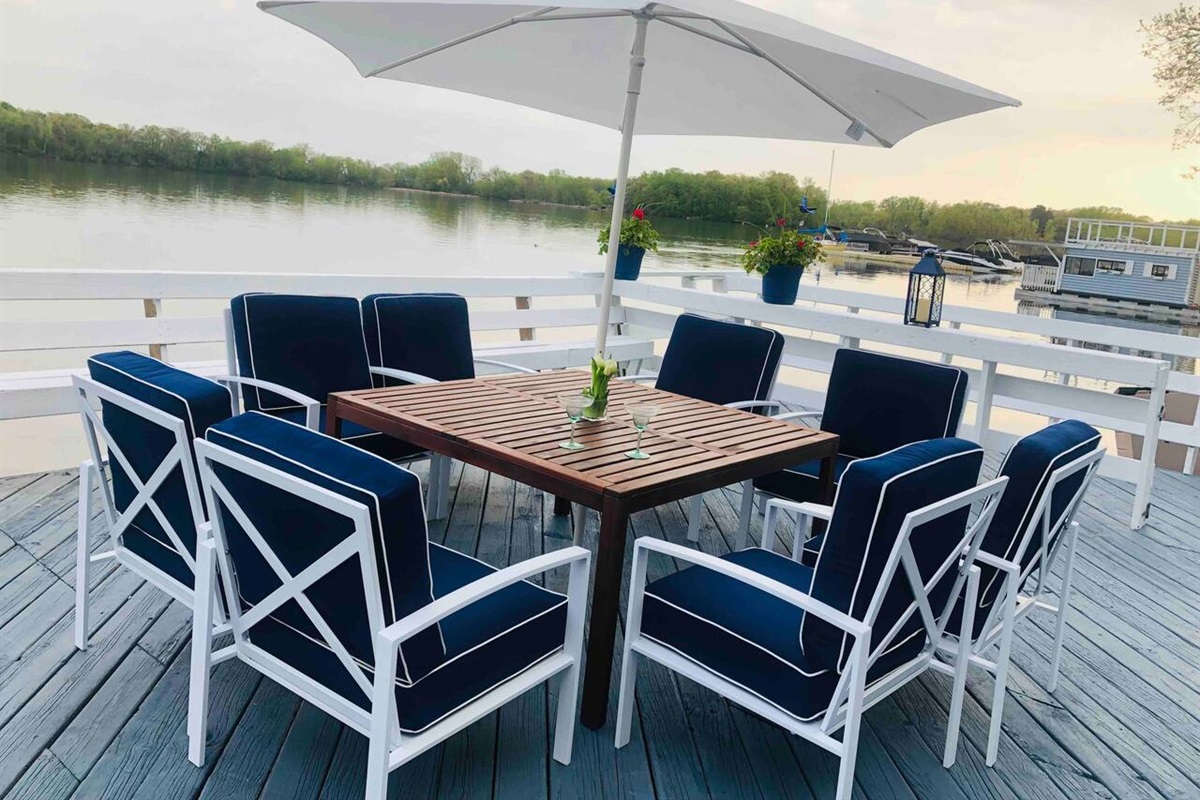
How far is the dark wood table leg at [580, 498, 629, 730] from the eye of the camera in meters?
1.97

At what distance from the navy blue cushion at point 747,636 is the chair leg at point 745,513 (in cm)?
112

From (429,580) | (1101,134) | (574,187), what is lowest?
(429,580)

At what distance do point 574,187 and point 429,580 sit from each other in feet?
14.6

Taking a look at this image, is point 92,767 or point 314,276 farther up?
point 314,276

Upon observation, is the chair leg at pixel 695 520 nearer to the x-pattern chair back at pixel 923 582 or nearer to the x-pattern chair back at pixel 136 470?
the x-pattern chair back at pixel 923 582

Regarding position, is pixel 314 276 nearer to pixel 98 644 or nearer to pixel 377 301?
pixel 377 301

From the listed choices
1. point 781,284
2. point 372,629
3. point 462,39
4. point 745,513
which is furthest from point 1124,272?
point 372,629

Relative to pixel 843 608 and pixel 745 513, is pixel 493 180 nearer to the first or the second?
pixel 745 513

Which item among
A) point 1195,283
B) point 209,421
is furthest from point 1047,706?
point 1195,283

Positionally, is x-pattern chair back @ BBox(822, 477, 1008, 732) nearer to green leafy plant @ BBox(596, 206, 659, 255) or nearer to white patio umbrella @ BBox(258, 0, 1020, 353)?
white patio umbrella @ BBox(258, 0, 1020, 353)

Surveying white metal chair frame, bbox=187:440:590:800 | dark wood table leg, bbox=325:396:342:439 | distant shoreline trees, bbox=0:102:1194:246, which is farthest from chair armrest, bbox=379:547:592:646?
distant shoreline trees, bbox=0:102:1194:246

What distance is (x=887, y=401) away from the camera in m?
3.21

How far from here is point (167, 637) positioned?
7.68ft

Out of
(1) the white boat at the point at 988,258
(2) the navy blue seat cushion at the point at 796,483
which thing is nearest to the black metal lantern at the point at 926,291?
(1) the white boat at the point at 988,258
